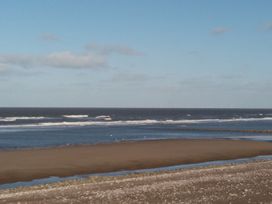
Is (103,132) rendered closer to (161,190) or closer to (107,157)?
(107,157)

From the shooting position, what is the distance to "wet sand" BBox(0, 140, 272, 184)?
3166 cm

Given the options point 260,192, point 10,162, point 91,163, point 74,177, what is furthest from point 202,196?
point 10,162

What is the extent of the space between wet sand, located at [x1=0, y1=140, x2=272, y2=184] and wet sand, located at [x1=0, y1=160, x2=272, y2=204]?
19.1 ft

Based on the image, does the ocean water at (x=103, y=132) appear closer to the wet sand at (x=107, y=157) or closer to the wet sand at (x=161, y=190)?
the wet sand at (x=107, y=157)

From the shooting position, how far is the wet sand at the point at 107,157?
31658 millimetres

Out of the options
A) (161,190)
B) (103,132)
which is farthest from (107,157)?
(103,132)

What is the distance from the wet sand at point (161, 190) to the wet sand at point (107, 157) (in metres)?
5.82

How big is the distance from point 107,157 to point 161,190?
18.3 metres

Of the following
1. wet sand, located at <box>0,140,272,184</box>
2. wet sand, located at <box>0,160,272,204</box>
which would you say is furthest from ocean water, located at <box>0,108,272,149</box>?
wet sand, located at <box>0,160,272,204</box>

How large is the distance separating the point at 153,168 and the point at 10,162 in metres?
10.8

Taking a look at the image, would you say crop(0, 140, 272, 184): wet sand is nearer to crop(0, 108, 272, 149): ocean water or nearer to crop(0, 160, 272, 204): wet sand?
crop(0, 160, 272, 204): wet sand

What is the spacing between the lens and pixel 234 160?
39.6 meters

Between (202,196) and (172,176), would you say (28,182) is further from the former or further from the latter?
(202,196)

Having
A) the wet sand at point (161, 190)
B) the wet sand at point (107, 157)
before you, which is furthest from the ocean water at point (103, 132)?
the wet sand at point (161, 190)
